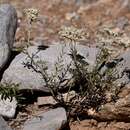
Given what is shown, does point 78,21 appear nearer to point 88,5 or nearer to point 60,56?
point 88,5

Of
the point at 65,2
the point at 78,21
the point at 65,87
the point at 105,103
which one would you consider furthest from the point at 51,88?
the point at 65,2

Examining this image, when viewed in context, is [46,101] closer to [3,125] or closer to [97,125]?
[97,125]

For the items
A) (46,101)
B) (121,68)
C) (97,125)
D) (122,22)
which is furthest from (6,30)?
(122,22)

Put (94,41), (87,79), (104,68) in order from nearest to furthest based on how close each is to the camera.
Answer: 1. (87,79)
2. (104,68)
3. (94,41)

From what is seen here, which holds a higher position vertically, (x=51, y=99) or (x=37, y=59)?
(x=37, y=59)

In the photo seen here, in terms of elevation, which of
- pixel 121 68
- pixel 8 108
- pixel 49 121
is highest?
pixel 121 68

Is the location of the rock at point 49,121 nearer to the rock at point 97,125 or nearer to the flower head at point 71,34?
the rock at point 97,125

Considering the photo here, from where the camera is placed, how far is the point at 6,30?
675 centimetres

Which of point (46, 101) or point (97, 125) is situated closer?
point (97, 125)

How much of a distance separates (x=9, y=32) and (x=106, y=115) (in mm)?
1817

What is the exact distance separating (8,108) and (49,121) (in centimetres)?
66

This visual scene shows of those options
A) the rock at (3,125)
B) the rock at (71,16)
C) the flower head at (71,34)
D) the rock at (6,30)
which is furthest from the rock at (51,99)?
the rock at (71,16)

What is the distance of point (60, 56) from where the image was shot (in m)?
6.59

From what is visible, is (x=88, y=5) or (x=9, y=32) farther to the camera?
(x=88, y=5)
